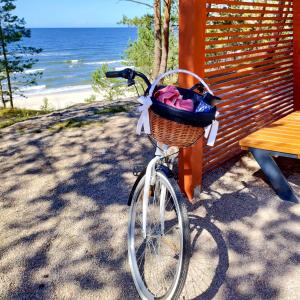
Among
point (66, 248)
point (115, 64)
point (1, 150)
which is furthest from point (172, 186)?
point (115, 64)

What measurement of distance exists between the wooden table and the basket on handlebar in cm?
164

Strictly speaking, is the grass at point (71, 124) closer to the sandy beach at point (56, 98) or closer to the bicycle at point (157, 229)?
the bicycle at point (157, 229)

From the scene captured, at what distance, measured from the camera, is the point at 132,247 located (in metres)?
2.86

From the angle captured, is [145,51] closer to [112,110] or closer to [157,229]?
[112,110]

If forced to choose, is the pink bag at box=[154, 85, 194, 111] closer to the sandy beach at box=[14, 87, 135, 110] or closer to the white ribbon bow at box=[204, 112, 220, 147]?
the white ribbon bow at box=[204, 112, 220, 147]

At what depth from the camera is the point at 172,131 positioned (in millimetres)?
2229

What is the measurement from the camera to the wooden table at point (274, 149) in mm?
3639

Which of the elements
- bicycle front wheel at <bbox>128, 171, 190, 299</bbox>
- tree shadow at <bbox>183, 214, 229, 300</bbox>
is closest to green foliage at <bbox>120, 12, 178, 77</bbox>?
tree shadow at <bbox>183, 214, 229, 300</bbox>

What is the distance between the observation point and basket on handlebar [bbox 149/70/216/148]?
2.13m

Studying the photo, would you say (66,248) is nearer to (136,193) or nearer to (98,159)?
(136,193)

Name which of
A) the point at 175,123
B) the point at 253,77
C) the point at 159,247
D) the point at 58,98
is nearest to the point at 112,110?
the point at 253,77

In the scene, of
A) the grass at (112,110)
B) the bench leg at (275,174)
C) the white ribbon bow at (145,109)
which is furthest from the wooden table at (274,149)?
the grass at (112,110)

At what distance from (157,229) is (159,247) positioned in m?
0.22

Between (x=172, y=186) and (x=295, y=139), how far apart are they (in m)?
2.04
